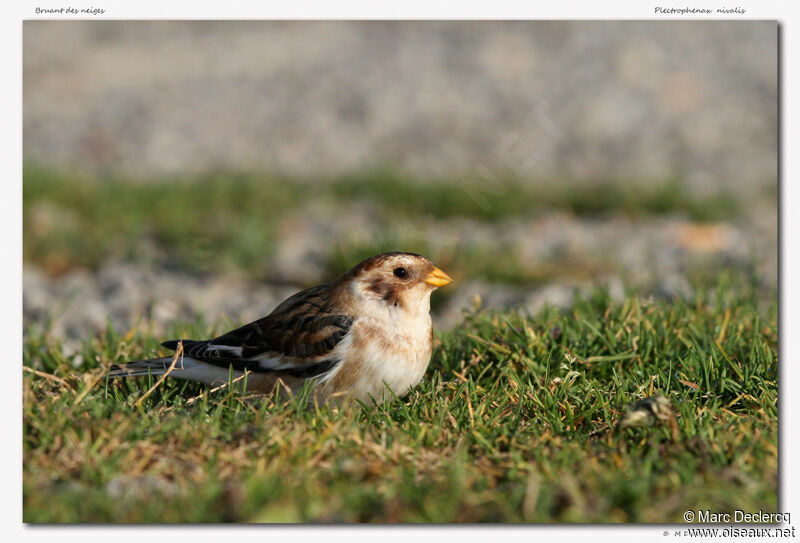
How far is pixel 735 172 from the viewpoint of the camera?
10.9 metres

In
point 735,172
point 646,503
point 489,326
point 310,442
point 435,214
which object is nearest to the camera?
point 646,503

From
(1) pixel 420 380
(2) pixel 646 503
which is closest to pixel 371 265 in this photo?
(1) pixel 420 380

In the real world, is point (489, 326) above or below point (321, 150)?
below

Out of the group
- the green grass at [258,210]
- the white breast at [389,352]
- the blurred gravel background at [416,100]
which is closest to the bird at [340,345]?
the white breast at [389,352]

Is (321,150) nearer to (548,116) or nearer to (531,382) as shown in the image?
(548,116)

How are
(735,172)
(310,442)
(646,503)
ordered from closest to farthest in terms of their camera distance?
1. (646,503)
2. (310,442)
3. (735,172)

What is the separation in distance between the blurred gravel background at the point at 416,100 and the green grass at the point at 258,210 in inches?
20.5

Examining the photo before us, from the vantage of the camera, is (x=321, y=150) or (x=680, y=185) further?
(x=321, y=150)

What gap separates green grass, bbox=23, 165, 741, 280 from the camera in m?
7.57

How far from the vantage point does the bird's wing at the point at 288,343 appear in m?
3.96

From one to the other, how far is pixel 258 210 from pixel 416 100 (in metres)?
3.58

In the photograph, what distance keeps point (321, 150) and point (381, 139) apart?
0.78 meters

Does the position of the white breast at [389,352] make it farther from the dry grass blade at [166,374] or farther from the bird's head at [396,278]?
the dry grass blade at [166,374]

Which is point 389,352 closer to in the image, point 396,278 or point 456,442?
point 396,278
